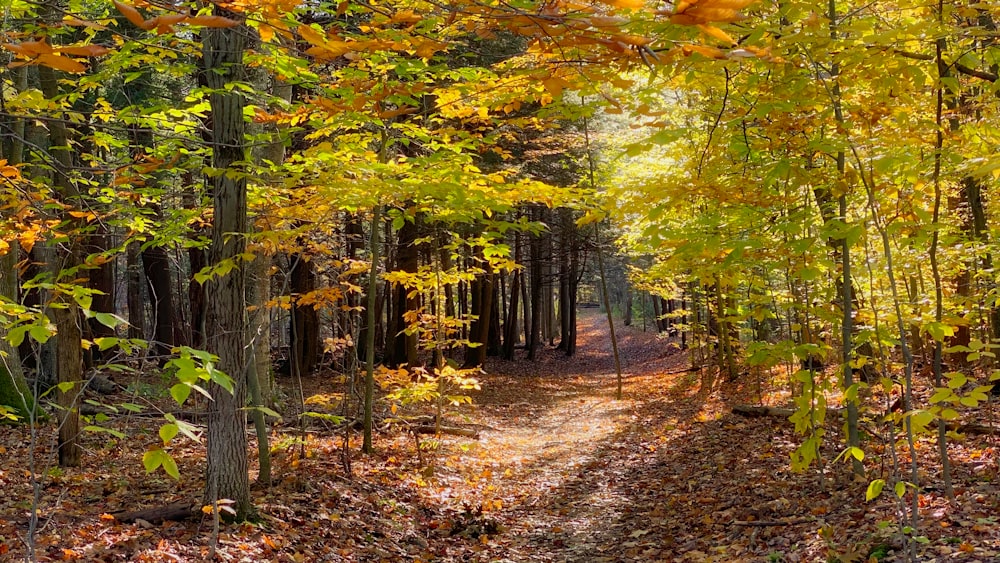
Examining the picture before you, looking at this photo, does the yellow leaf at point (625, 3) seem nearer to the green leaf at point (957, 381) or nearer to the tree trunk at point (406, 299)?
the green leaf at point (957, 381)

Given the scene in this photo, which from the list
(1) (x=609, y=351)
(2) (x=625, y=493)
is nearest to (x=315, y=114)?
(2) (x=625, y=493)

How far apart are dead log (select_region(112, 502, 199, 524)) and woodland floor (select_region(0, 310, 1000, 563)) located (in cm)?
13

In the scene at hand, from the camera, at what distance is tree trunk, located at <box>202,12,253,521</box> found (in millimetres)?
5160

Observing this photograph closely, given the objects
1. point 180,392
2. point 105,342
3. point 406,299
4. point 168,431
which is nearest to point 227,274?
point 105,342

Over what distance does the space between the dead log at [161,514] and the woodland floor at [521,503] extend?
131mm

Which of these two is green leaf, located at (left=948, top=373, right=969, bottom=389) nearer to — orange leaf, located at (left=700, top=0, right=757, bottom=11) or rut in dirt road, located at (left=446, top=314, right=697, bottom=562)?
orange leaf, located at (left=700, top=0, right=757, bottom=11)

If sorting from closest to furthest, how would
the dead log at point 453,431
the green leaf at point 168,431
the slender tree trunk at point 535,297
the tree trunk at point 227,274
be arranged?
the green leaf at point 168,431 → the tree trunk at point 227,274 → the dead log at point 453,431 → the slender tree trunk at point 535,297

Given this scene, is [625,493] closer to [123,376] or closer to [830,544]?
[830,544]

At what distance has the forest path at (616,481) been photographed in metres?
5.96

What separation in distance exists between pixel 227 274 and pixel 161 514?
7.08 feet

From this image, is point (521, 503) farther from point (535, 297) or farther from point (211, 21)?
point (535, 297)

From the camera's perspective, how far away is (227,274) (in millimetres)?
5137

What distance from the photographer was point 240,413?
5391 millimetres

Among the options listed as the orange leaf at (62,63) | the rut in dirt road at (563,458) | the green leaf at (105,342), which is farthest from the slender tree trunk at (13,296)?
the orange leaf at (62,63)
